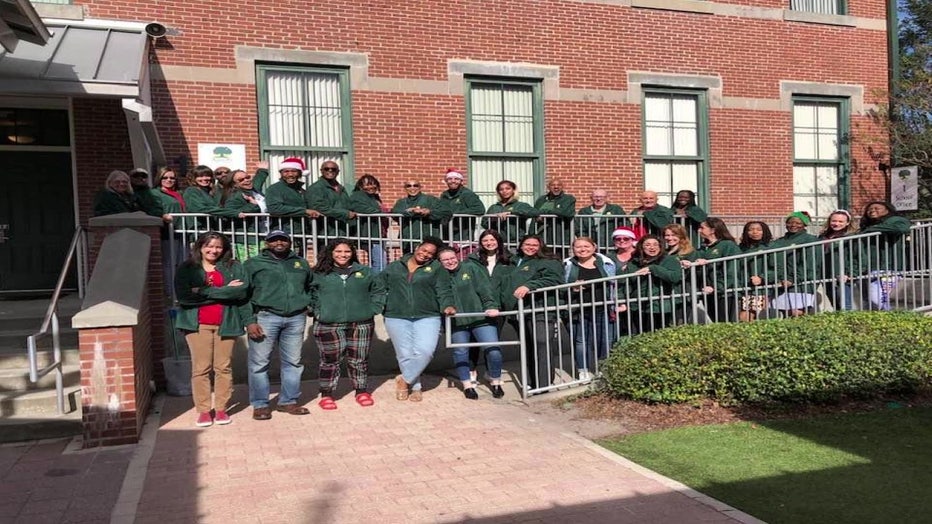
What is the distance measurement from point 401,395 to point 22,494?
11.4 ft

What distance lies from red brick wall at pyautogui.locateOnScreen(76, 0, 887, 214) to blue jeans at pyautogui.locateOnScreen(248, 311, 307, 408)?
4.29 m

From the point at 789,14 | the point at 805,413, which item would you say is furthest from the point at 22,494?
the point at 789,14

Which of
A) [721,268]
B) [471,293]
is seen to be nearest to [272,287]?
[471,293]

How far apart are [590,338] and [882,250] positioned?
365cm

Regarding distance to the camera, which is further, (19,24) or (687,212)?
(687,212)

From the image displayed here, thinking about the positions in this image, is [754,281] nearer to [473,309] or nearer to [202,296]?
[473,309]

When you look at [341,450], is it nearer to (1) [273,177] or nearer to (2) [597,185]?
(1) [273,177]

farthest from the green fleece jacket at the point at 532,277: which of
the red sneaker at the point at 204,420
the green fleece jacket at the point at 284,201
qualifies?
the red sneaker at the point at 204,420

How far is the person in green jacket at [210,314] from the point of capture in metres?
6.30

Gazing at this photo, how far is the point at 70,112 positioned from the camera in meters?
9.62

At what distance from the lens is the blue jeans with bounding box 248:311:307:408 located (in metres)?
6.61

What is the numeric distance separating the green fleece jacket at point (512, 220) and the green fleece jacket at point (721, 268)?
221 centimetres

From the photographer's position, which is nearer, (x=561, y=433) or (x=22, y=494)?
(x=22, y=494)

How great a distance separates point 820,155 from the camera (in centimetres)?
1366
